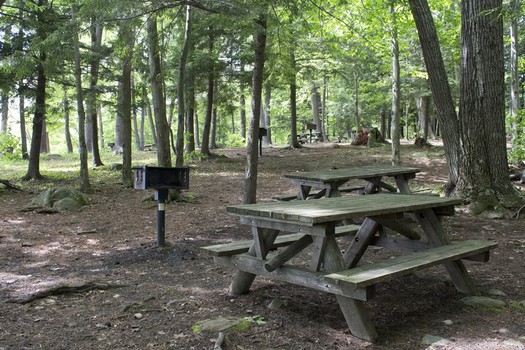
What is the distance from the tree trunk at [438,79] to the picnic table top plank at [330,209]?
13.1ft

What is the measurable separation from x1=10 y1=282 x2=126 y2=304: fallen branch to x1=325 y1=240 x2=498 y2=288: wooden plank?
253cm

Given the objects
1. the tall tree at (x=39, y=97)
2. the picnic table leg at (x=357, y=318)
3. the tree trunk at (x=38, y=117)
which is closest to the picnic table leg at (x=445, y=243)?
the picnic table leg at (x=357, y=318)

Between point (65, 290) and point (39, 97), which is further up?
point (39, 97)

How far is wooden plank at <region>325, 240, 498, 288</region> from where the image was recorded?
329 cm

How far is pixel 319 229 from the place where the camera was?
3.62 meters

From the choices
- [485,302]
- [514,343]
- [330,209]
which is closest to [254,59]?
[330,209]

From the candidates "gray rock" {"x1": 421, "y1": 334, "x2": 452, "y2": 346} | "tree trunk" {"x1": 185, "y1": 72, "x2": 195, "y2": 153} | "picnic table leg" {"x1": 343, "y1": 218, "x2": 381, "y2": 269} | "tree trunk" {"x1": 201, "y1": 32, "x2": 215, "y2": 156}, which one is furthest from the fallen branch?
"tree trunk" {"x1": 185, "y1": 72, "x2": 195, "y2": 153}

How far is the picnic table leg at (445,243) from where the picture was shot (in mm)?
4398

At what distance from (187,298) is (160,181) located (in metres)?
2.25

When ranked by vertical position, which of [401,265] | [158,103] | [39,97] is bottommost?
[401,265]

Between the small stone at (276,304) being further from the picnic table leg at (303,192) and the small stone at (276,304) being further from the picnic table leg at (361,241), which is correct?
the picnic table leg at (303,192)

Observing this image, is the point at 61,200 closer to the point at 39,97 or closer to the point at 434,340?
the point at 39,97

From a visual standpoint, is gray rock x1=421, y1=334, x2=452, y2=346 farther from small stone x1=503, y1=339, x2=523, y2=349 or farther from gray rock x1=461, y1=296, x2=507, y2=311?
gray rock x1=461, y1=296, x2=507, y2=311

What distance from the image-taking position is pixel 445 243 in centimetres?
462
